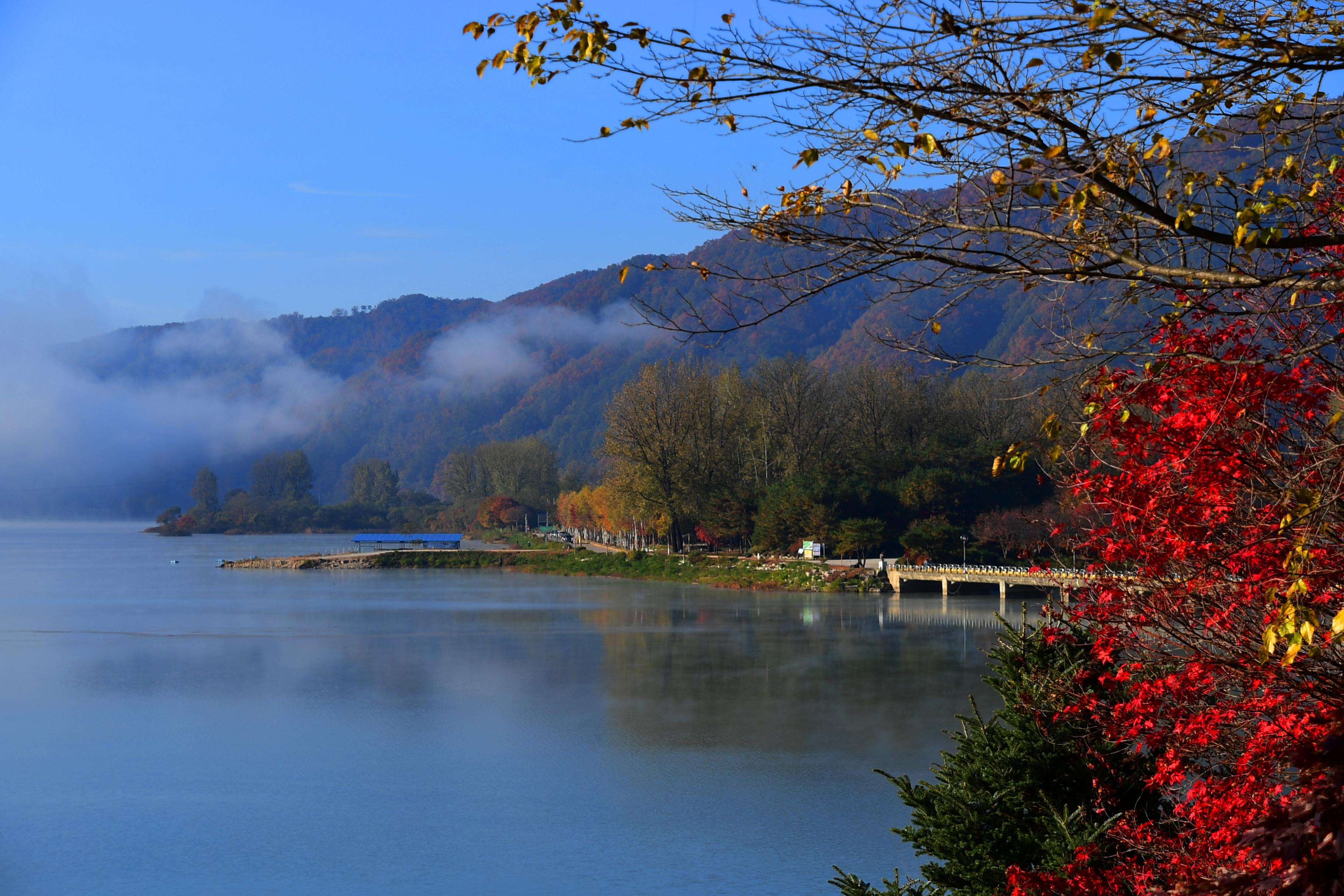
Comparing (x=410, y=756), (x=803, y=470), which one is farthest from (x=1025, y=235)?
(x=803, y=470)

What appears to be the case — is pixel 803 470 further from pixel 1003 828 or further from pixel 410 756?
pixel 1003 828

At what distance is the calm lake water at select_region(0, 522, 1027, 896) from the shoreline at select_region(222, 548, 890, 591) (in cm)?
873

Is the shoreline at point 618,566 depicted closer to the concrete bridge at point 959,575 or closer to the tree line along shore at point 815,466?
the concrete bridge at point 959,575

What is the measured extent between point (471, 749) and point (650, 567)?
133ft

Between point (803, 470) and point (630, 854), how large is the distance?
4666 cm

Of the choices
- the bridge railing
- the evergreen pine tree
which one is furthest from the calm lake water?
the evergreen pine tree

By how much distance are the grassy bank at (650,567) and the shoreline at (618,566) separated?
4cm

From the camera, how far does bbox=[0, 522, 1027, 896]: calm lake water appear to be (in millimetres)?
12742

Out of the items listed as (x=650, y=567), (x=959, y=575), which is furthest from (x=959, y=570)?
(x=650, y=567)

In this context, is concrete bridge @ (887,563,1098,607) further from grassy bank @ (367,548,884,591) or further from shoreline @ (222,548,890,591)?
grassy bank @ (367,548,884,591)

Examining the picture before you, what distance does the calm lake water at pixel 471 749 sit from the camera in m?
12.7

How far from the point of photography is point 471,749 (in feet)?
60.6

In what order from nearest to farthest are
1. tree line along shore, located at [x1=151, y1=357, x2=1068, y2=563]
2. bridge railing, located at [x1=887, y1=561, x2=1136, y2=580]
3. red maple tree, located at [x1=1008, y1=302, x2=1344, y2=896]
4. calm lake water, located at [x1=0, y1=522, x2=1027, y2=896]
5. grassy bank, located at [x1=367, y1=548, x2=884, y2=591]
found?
red maple tree, located at [x1=1008, y1=302, x2=1344, y2=896], calm lake water, located at [x1=0, y1=522, x2=1027, y2=896], bridge railing, located at [x1=887, y1=561, x2=1136, y2=580], grassy bank, located at [x1=367, y1=548, x2=884, y2=591], tree line along shore, located at [x1=151, y1=357, x2=1068, y2=563]

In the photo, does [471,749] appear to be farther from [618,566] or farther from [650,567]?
[618,566]
